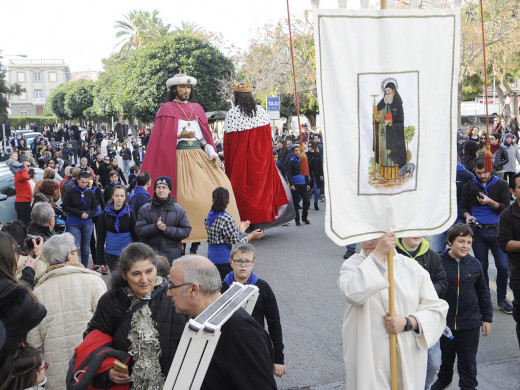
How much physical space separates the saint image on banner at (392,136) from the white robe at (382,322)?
433 mm

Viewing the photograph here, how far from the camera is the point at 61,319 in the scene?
4.10 m

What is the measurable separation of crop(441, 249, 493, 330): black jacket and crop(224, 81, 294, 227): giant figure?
5.72 m

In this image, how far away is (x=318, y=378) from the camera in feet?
18.1

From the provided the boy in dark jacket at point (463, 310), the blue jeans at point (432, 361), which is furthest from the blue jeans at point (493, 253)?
the blue jeans at point (432, 361)

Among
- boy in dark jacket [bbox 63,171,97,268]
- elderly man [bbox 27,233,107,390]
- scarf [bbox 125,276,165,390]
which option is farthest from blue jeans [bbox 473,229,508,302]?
boy in dark jacket [bbox 63,171,97,268]

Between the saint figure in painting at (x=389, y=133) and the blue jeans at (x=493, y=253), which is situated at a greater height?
the saint figure in painting at (x=389, y=133)

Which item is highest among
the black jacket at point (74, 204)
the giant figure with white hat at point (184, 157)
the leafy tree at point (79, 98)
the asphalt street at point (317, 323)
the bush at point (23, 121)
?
the leafy tree at point (79, 98)

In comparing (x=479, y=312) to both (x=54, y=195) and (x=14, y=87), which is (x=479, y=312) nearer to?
(x=54, y=195)

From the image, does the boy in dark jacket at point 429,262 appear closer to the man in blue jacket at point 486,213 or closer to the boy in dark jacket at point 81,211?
the man in blue jacket at point 486,213

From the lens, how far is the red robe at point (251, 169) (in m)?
10.5

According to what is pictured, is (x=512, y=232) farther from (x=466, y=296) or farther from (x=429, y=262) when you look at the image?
(x=429, y=262)

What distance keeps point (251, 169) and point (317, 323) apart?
13.9ft

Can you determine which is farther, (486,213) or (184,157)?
(184,157)

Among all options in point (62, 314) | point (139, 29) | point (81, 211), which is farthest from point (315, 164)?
point (139, 29)
